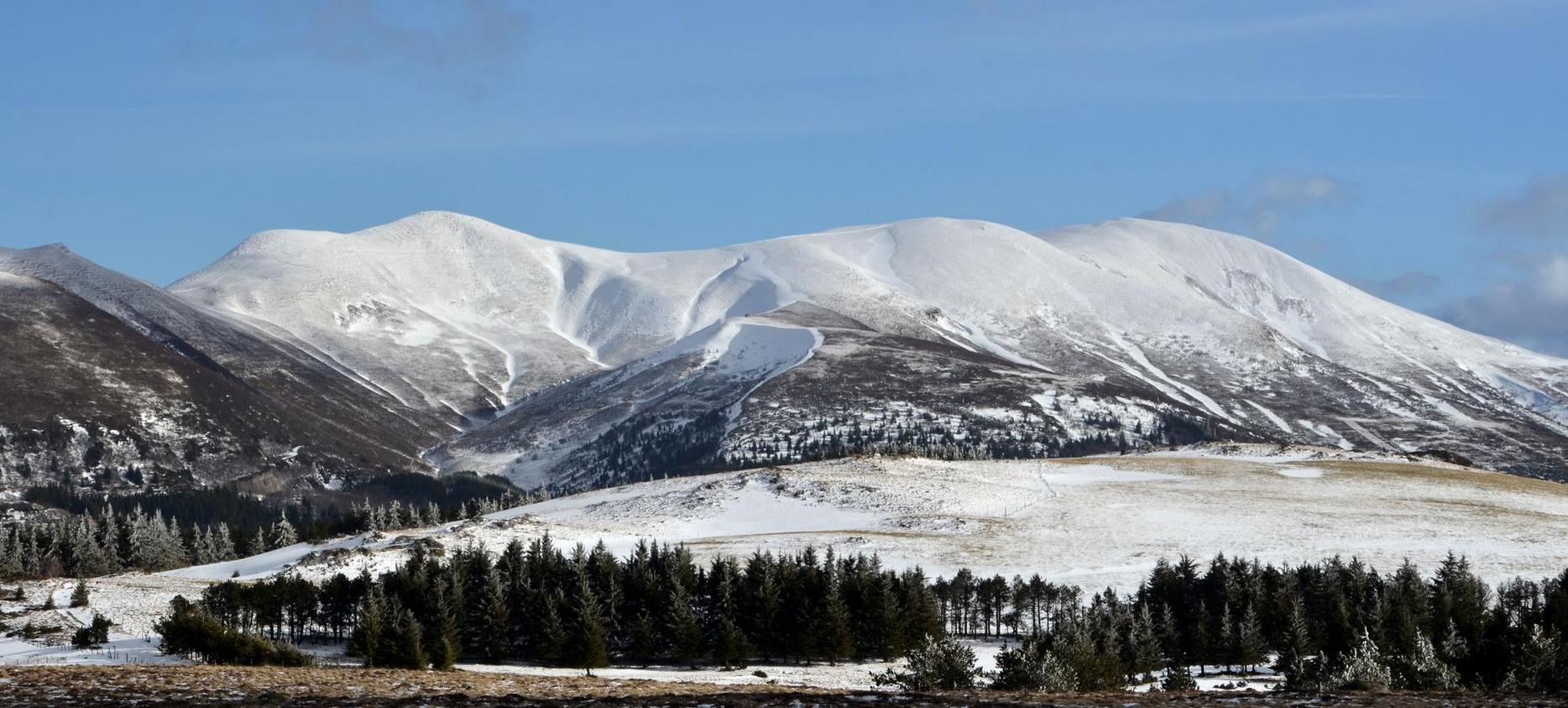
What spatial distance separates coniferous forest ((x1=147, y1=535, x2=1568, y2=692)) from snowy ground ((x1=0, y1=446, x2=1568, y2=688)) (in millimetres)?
3688

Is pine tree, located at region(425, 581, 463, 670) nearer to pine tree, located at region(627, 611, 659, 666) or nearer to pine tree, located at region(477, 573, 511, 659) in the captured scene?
pine tree, located at region(477, 573, 511, 659)

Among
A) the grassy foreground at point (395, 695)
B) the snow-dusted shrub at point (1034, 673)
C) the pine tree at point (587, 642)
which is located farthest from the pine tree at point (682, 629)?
the grassy foreground at point (395, 695)

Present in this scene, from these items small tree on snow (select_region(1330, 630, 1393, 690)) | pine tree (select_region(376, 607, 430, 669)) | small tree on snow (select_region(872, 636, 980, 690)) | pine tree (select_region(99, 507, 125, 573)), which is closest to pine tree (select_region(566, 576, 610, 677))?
pine tree (select_region(376, 607, 430, 669))

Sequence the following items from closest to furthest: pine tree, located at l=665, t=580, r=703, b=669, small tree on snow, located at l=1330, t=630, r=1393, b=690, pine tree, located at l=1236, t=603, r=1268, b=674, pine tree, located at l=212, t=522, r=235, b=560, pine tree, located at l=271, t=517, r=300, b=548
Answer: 1. small tree on snow, located at l=1330, t=630, r=1393, b=690
2. pine tree, located at l=665, t=580, r=703, b=669
3. pine tree, located at l=1236, t=603, r=1268, b=674
4. pine tree, located at l=271, t=517, r=300, b=548
5. pine tree, located at l=212, t=522, r=235, b=560

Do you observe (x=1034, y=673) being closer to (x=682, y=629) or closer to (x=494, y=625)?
(x=682, y=629)

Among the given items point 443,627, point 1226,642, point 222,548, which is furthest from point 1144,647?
point 222,548

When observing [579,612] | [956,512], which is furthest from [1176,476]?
[579,612]

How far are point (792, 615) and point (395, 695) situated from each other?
44.2m

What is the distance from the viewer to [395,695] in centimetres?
3762

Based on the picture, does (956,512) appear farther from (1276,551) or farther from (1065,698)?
(1065,698)

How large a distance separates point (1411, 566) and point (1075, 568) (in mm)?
27720

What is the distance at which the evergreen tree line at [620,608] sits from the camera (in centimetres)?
7625

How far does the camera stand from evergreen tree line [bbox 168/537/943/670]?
76250 mm

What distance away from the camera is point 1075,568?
11206cm
